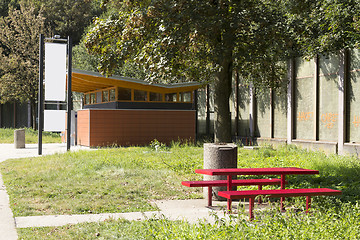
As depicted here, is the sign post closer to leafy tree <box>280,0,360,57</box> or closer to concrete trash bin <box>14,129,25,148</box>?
concrete trash bin <box>14,129,25,148</box>

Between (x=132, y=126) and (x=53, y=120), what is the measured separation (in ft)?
19.2

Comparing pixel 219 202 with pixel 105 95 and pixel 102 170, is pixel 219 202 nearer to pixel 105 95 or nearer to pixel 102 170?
pixel 102 170

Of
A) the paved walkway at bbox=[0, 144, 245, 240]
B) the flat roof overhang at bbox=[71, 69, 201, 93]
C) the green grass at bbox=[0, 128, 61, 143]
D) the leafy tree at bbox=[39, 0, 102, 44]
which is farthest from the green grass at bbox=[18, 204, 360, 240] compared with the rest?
the leafy tree at bbox=[39, 0, 102, 44]

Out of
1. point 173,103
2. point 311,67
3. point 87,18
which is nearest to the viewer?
point 311,67

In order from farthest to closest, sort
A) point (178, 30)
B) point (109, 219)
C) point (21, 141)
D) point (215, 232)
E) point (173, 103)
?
point (173, 103) < point (21, 141) < point (178, 30) < point (109, 219) < point (215, 232)

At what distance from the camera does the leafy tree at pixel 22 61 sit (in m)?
35.8

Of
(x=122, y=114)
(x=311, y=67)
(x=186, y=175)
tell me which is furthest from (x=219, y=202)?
(x=122, y=114)

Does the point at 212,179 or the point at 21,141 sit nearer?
the point at 212,179

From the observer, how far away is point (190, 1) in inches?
424

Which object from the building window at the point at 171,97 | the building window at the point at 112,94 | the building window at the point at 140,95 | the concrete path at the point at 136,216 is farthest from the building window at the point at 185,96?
the concrete path at the point at 136,216

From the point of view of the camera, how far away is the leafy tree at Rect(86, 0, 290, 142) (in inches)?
416

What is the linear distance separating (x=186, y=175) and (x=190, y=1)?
441 centimetres

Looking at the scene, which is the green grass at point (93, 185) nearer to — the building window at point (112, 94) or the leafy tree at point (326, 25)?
the leafy tree at point (326, 25)

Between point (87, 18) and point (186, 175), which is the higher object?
point (87, 18)
